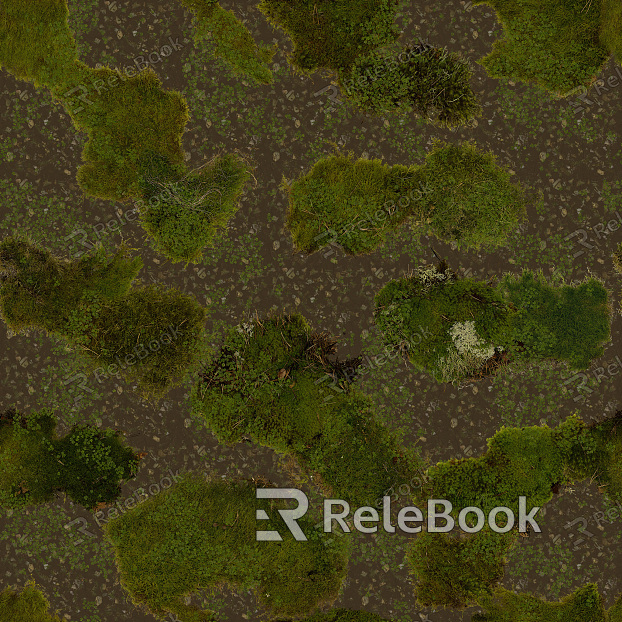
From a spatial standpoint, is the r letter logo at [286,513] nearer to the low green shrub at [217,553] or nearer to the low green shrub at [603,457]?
the low green shrub at [217,553]

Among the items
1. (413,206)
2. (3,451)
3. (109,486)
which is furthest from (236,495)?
(413,206)

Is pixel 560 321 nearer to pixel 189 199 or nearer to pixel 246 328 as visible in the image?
pixel 246 328

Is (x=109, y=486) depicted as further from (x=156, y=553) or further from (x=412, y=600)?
(x=412, y=600)

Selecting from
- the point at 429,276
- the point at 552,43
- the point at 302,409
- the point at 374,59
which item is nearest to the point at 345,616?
the point at 302,409

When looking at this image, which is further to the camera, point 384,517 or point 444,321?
point 384,517

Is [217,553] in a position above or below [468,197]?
below

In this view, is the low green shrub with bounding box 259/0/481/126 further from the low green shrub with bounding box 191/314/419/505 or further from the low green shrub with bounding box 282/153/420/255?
the low green shrub with bounding box 191/314/419/505
